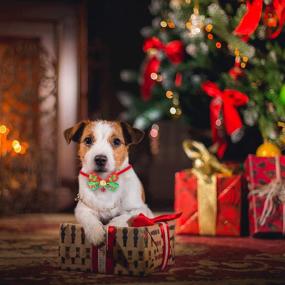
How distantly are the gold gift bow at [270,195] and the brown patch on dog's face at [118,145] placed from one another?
1.28 meters

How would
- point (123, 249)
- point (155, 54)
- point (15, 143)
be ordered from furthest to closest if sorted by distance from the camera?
point (15, 143) < point (155, 54) < point (123, 249)

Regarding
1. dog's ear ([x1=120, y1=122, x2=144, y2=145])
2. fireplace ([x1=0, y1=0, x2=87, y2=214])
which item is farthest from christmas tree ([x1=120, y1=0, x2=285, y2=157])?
dog's ear ([x1=120, y1=122, x2=144, y2=145])

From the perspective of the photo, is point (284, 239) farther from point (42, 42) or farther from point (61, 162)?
point (42, 42)

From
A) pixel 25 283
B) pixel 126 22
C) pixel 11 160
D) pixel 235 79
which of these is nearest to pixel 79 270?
pixel 25 283

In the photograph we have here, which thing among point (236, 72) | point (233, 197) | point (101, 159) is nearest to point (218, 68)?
point (236, 72)

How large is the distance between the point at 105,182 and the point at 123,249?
0.28 metres

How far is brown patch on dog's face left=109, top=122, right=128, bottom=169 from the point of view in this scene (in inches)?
97.5

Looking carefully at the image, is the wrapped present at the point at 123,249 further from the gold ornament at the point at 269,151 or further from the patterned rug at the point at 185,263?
the gold ornament at the point at 269,151

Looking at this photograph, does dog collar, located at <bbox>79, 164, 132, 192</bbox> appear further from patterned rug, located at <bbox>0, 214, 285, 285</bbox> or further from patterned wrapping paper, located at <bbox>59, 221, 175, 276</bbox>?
patterned rug, located at <bbox>0, 214, 285, 285</bbox>

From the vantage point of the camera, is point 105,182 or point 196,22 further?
point 196,22

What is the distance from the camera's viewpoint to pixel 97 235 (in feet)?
7.81

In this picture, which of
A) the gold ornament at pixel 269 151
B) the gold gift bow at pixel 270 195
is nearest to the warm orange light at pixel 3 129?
the gold ornament at pixel 269 151

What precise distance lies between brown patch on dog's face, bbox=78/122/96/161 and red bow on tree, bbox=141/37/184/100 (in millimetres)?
2133

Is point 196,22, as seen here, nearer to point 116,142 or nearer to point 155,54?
point 155,54
